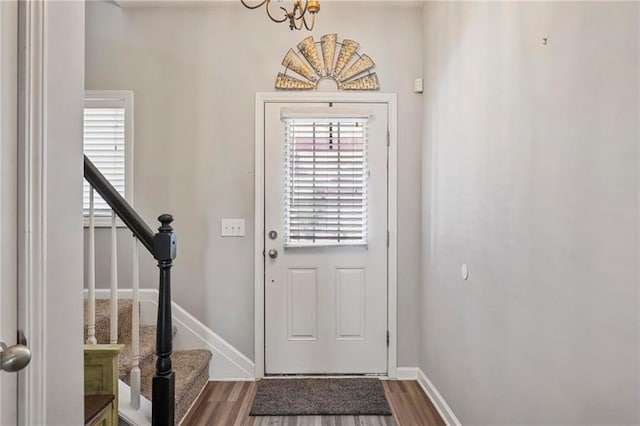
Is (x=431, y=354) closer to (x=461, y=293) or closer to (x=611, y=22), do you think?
(x=461, y=293)

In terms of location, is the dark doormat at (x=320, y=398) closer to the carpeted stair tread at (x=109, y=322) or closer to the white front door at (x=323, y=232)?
the white front door at (x=323, y=232)

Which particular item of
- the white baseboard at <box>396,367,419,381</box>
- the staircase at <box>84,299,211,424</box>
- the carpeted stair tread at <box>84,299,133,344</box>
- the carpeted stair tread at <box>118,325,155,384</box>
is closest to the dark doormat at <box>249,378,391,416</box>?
the white baseboard at <box>396,367,419,381</box>

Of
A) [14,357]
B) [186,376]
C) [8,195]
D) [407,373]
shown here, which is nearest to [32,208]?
[8,195]

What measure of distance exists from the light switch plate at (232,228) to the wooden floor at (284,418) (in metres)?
1.08

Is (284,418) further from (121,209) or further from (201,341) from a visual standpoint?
(121,209)

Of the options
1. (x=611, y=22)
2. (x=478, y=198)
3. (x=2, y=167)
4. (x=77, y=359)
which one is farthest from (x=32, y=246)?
(x=478, y=198)

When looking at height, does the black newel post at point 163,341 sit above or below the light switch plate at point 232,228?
below

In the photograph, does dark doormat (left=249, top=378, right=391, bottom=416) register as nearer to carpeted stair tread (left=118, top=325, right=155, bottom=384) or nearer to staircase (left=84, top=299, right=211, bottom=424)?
staircase (left=84, top=299, right=211, bottom=424)

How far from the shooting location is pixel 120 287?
2.82m

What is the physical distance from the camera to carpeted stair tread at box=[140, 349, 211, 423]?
6.94ft

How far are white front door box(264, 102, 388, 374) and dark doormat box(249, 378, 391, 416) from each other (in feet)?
0.43

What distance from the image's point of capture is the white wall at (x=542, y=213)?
1.00m

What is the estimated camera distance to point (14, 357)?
739 mm

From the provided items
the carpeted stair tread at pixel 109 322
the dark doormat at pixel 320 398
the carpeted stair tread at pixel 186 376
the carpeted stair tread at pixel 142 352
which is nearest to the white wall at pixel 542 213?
the dark doormat at pixel 320 398
